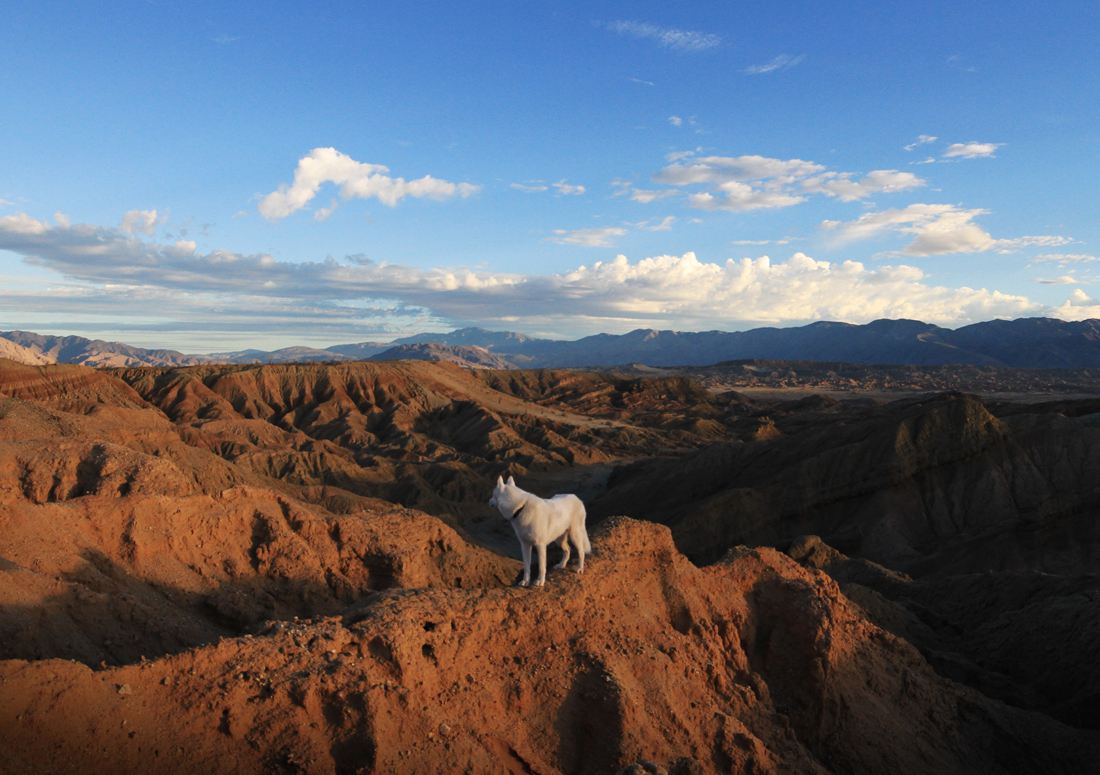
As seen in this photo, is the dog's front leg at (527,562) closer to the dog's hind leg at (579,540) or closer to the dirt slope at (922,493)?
the dog's hind leg at (579,540)

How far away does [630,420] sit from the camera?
9819cm

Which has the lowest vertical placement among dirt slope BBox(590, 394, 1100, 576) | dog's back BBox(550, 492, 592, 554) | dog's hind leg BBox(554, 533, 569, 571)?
dirt slope BBox(590, 394, 1100, 576)

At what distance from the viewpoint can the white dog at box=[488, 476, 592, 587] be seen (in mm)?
8438

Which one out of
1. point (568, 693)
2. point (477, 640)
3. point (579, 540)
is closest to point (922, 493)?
point (579, 540)

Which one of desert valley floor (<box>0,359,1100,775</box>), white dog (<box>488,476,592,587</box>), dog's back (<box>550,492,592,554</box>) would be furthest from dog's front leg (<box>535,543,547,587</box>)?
dog's back (<box>550,492,592,554</box>)

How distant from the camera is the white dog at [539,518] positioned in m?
8.44

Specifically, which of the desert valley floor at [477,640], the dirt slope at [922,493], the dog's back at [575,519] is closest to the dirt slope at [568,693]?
the desert valley floor at [477,640]

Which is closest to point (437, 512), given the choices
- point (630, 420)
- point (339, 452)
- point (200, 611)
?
point (339, 452)

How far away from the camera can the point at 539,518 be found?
342 inches

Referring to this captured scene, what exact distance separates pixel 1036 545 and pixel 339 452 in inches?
2036

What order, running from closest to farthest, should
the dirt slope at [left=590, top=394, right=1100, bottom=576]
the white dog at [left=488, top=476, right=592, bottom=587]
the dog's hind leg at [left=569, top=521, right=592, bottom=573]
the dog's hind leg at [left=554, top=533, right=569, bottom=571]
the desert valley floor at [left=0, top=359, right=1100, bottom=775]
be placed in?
the desert valley floor at [left=0, top=359, right=1100, bottom=775], the white dog at [left=488, top=476, right=592, bottom=587], the dog's hind leg at [left=569, top=521, right=592, bottom=573], the dog's hind leg at [left=554, top=533, right=569, bottom=571], the dirt slope at [left=590, top=394, right=1100, bottom=576]

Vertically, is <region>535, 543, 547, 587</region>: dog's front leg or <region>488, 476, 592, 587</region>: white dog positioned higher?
<region>488, 476, 592, 587</region>: white dog

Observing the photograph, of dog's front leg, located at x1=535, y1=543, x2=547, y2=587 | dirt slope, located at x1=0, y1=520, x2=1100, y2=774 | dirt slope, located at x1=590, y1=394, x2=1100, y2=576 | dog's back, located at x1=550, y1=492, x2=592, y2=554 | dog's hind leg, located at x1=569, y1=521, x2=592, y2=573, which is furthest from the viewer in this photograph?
dirt slope, located at x1=590, y1=394, x2=1100, y2=576

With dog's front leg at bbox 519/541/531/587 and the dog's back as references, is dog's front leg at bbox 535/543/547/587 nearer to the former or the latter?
dog's front leg at bbox 519/541/531/587
